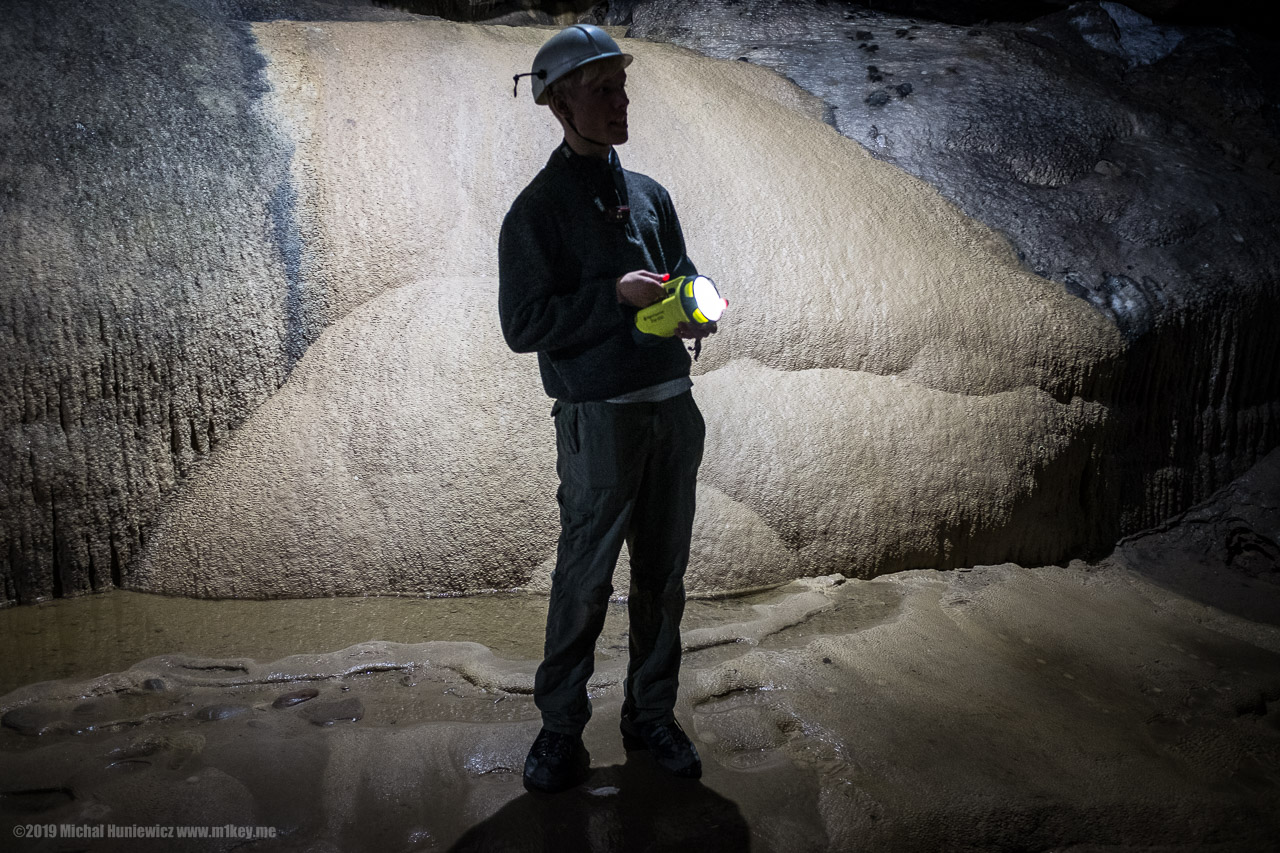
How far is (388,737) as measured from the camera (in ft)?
7.03

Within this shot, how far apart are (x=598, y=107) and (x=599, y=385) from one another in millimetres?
567

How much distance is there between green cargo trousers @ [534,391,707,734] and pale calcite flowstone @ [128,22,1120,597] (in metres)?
0.98

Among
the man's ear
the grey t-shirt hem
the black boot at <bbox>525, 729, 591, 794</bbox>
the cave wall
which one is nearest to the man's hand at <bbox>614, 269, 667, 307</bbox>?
the grey t-shirt hem

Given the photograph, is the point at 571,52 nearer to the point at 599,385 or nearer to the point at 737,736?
the point at 599,385

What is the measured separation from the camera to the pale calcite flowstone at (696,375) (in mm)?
2959

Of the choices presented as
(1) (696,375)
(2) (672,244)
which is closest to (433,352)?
(1) (696,375)

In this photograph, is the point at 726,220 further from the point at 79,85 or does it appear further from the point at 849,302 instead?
the point at 79,85

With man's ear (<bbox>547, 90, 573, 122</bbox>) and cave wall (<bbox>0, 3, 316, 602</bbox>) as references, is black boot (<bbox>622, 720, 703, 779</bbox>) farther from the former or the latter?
cave wall (<bbox>0, 3, 316, 602</bbox>)

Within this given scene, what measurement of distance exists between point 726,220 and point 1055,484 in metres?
1.63

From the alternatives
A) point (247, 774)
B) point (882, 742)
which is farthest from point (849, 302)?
point (247, 774)

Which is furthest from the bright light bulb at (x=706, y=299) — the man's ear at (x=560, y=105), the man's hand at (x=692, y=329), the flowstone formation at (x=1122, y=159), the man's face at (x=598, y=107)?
the flowstone formation at (x=1122, y=159)

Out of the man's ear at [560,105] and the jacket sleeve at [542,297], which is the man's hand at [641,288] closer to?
the jacket sleeve at [542,297]

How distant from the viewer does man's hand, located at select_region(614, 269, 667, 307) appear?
1.76 metres

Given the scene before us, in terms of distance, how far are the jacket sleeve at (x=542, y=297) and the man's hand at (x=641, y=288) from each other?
2.3 inches
